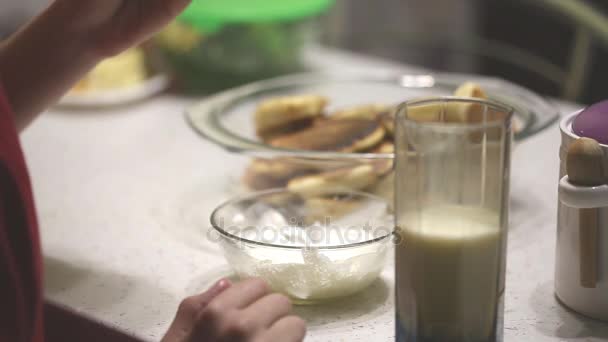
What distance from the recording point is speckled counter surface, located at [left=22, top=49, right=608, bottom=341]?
593 mm

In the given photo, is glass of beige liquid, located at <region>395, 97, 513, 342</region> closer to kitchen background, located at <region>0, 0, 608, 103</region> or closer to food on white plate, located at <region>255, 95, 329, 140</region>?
food on white plate, located at <region>255, 95, 329, 140</region>

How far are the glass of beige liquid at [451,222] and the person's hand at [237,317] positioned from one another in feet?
0.26

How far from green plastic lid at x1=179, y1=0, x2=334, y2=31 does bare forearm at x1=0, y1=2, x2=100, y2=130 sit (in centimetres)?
48

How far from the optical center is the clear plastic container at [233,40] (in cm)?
119

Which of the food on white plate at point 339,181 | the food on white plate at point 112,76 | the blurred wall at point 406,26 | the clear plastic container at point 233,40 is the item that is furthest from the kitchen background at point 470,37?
the food on white plate at point 339,181

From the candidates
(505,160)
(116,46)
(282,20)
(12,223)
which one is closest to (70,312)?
(12,223)

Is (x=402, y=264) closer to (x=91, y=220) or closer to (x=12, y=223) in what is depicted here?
(x=12, y=223)

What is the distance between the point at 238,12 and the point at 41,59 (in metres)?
0.51

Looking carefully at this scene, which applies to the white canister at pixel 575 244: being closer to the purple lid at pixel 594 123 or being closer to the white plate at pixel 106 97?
the purple lid at pixel 594 123

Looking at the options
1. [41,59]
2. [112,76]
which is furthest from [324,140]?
[112,76]

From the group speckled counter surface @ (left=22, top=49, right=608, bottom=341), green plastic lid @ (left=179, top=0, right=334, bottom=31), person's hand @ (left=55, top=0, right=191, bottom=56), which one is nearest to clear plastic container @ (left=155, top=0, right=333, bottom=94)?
green plastic lid @ (left=179, top=0, right=334, bottom=31)

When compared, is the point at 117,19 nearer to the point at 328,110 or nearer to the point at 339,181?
the point at 339,181

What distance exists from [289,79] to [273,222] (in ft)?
1.13

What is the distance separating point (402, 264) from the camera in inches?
19.4
